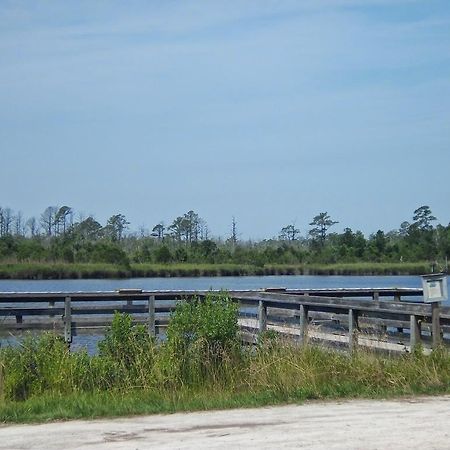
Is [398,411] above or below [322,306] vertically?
below

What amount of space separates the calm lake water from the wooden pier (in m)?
0.71

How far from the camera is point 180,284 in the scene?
49.2 meters

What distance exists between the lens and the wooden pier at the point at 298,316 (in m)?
15.0

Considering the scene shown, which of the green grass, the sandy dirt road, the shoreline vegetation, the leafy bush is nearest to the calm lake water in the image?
the shoreline vegetation

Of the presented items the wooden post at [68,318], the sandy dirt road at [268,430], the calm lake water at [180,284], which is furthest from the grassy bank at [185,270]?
the sandy dirt road at [268,430]

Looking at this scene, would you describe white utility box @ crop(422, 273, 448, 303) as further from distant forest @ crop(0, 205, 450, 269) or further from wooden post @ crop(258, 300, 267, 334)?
distant forest @ crop(0, 205, 450, 269)

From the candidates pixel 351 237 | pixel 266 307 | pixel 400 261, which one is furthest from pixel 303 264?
pixel 266 307

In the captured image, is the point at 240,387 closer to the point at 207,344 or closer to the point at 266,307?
the point at 207,344

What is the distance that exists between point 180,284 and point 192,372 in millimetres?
34407

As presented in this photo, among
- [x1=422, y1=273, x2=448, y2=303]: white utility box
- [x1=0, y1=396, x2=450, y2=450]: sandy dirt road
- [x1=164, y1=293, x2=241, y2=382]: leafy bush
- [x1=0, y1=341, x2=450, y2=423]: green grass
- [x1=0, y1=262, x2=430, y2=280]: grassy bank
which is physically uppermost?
[x1=0, y1=262, x2=430, y2=280]: grassy bank

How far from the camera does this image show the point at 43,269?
186 feet

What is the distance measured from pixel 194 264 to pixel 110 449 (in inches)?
2254

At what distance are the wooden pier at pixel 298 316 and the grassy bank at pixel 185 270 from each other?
107 ft

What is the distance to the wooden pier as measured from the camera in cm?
1501
